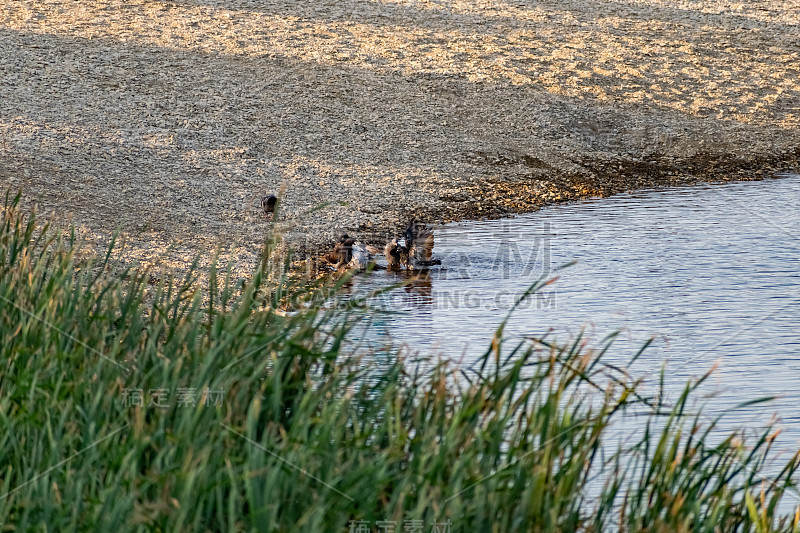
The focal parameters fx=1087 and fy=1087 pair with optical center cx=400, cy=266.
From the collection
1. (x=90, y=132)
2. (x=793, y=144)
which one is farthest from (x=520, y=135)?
(x=90, y=132)

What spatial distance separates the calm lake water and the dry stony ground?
115 cm

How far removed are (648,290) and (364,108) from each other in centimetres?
648

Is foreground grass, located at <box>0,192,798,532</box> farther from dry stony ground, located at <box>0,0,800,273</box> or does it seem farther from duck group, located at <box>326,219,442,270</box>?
dry stony ground, located at <box>0,0,800,273</box>

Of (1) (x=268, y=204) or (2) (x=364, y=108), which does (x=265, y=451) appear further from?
(2) (x=364, y=108)

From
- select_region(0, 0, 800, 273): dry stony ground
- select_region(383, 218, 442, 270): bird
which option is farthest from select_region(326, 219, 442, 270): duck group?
select_region(0, 0, 800, 273): dry stony ground

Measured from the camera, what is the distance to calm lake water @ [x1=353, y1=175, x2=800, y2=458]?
7.12 meters

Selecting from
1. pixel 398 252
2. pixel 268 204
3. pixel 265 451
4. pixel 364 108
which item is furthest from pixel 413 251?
pixel 265 451

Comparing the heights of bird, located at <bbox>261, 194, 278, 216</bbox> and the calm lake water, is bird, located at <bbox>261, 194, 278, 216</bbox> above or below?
above

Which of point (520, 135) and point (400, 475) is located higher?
point (520, 135)

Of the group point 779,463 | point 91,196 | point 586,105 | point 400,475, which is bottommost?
point 779,463

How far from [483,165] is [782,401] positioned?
23.1 ft

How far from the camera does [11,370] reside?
3.98m

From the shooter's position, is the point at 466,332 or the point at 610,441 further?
the point at 466,332

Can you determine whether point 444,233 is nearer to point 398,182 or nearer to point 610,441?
point 398,182
